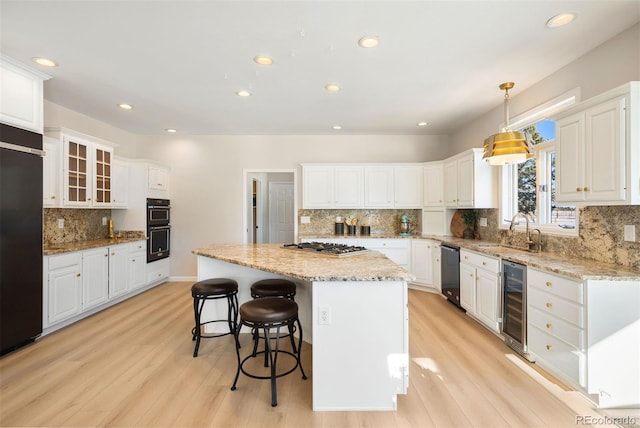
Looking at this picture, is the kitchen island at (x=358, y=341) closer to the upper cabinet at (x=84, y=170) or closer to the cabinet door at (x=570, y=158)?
the cabinet door at (x=570, y=158)

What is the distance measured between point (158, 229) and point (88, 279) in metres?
1.53

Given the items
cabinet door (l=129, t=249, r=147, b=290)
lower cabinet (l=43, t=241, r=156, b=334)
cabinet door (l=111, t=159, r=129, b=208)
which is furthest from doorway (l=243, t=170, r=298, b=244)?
lower cabinet (l=43, t=241, r=156, b=334)

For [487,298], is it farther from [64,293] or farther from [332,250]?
[64,293]

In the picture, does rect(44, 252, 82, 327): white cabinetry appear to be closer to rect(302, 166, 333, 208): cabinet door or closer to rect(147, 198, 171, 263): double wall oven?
rect(147, 198, 171, 263): double wall oven

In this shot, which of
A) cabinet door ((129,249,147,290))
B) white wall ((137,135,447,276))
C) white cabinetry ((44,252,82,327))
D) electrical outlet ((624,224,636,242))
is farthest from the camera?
white wall ((137,135,447,276))

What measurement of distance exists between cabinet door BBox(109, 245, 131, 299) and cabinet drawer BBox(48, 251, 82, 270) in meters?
0.54

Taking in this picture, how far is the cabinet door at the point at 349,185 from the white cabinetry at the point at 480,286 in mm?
2024

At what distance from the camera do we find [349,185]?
5227mm

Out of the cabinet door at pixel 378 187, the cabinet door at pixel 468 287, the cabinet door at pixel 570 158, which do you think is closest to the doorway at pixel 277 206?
the cabinet door at pixel 378 187

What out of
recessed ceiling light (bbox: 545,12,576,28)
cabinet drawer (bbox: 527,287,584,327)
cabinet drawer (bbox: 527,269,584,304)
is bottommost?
cabinet drawer (bbox: 527,287,584,327)

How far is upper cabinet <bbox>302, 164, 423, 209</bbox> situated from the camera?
17.0 feet

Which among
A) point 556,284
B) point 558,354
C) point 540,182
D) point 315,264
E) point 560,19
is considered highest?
point 560,19

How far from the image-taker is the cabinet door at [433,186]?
488cm

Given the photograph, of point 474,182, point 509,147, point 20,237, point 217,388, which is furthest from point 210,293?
point 474,182
